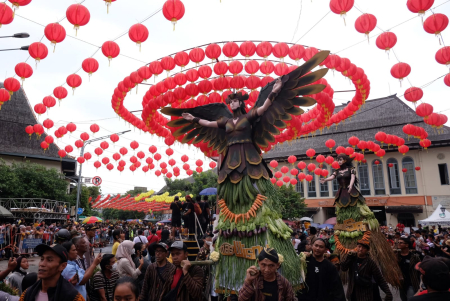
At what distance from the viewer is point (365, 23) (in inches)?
290

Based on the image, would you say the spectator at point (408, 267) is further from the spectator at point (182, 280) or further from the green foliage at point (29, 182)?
the green foliage at point (29, 182)

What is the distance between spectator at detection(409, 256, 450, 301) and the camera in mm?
2498

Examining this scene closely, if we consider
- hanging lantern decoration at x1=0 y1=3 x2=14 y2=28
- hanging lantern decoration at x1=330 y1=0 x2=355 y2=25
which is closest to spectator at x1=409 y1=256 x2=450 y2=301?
hanging lantern decoration at x1=330 y1=0 x2=355 y2=25

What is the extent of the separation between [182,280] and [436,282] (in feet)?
7.83

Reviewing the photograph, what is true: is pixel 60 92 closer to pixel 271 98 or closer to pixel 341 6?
pixel 271 98

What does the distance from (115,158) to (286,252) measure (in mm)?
15609

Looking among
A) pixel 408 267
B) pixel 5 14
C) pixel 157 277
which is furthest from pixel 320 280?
pixel 5 14

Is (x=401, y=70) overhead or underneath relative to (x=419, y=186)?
overhead

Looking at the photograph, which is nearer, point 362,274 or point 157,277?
point 157,277

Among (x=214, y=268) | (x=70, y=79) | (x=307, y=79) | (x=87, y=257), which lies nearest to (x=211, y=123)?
(x=307, y=79)

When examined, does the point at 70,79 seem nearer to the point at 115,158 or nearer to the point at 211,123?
the point at 211,123

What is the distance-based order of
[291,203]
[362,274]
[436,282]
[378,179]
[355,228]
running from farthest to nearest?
[378,179] < [291,203] < [355,228] < [362,274] < [436,282]

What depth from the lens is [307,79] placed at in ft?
15.7

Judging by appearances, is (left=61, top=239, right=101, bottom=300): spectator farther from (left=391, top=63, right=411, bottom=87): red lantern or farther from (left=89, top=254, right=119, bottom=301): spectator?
(left=391, top=63, right=411, bottom=87): red lantern
